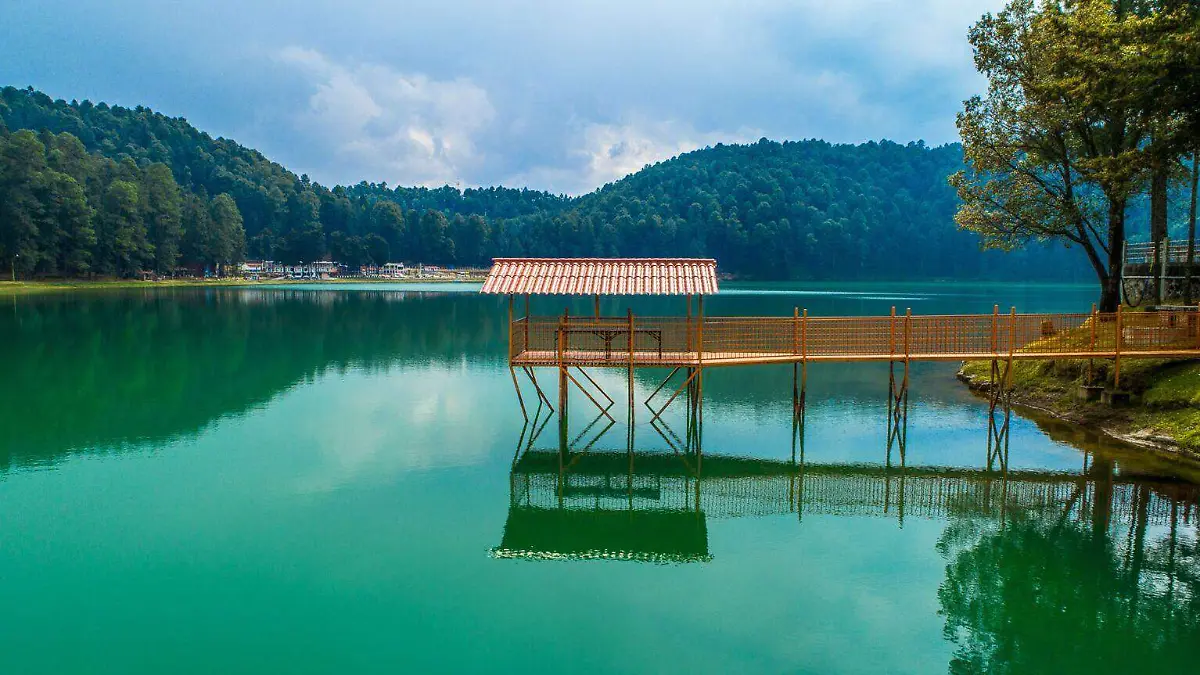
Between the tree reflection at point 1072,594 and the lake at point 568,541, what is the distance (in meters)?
0.05

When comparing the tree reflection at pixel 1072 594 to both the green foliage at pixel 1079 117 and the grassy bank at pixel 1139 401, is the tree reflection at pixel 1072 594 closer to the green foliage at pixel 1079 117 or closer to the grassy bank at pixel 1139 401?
the grassy bank at pixel 1139 401

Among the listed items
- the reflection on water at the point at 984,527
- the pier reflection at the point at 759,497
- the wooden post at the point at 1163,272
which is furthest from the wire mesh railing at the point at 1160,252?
the pier reflection at the point at 759,497

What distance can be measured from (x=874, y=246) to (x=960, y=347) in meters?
143

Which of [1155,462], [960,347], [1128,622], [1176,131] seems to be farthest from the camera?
[960,347]

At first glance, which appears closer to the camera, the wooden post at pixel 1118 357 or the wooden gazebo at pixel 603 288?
the wooden gazebo at pixel 603 288

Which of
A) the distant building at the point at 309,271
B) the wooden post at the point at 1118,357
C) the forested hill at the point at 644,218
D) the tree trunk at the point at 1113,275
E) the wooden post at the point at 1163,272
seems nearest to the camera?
the wooden post at the point at 1118,357

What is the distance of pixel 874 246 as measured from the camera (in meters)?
156

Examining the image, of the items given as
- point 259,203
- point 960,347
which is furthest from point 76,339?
point 259,203

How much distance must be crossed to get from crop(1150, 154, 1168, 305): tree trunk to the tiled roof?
12963mm

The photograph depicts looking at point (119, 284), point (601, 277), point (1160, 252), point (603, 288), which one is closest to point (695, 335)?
point (601, 277)

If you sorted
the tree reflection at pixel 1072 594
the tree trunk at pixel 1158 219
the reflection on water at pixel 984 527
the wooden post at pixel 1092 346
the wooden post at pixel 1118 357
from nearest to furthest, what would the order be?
1. the tree reflection at pixel 1072 594
2. the reflection on water at pixel 984 527
3. the wooden post at pixel 1118 357
4. the wooden post at pixel 1092 346
5. the tree trunk at pixel 1158 219

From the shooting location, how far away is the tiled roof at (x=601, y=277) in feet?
59.7

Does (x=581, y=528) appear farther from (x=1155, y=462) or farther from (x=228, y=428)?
(x=1155, y=462)

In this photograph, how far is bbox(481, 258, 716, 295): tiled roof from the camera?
18.2 metres
